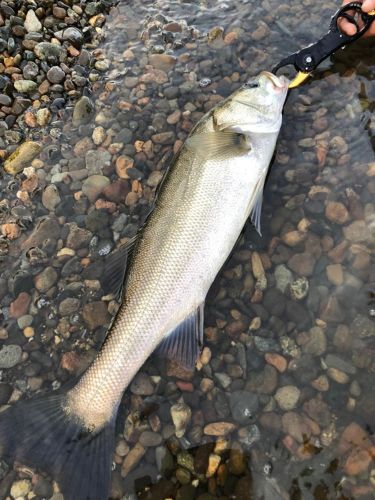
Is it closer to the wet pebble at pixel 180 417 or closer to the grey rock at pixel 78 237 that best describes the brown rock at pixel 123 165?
the grey rock at pixel 78 237

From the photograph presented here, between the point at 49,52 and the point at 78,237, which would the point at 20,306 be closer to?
the point at 78,237

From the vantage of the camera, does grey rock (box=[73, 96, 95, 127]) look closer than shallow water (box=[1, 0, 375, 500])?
No

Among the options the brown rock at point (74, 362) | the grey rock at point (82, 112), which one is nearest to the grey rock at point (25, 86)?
the grey rock at point (82, 112)

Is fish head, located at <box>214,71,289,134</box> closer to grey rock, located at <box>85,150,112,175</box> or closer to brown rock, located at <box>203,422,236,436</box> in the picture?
grey rock, located at <box>85,150,112,175</box>

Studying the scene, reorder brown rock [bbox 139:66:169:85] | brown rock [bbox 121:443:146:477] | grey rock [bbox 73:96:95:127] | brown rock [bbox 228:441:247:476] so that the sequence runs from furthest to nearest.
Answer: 1. brown rock [bbox 139:66:169:85]
2. grey rock [bbox 73:96:95:127]
3. brown rock [bbox 121:443:146:477]
4. brown rock [bbox 228:441:247:476]

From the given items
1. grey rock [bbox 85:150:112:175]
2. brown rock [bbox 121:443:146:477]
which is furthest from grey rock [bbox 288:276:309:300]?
grey rock [bbox 85:150:112:175]

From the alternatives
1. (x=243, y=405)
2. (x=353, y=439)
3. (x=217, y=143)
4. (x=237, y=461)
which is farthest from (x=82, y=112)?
(x=353, y=439)
